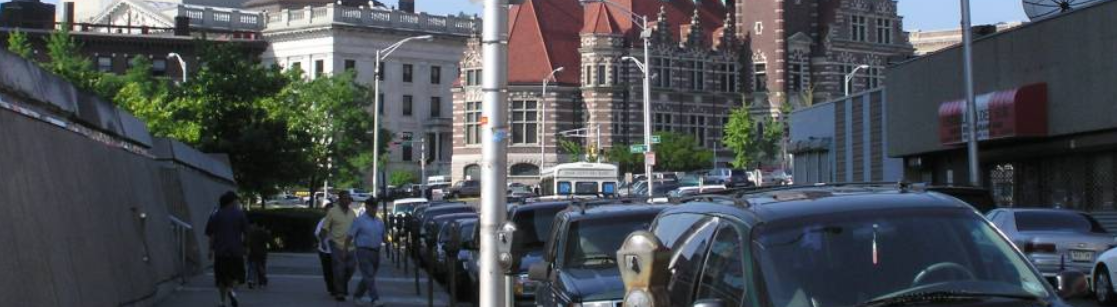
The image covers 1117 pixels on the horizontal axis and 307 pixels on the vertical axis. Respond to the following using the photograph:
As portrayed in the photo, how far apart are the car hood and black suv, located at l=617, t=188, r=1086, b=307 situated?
195 inches

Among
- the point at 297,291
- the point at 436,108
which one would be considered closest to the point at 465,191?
the point at 436,108

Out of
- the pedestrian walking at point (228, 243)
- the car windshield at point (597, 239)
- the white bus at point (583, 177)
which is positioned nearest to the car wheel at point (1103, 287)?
the car windshield at point (597, 239)

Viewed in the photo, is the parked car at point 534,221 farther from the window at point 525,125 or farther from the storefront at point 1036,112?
the window at point 525,125

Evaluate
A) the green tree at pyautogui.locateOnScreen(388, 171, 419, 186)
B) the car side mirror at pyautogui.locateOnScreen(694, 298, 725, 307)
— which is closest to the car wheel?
the car side mirror at pyautogui.locateOnScreen(694, 298, 725, 307)

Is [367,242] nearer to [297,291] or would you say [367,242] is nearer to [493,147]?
[297,291]

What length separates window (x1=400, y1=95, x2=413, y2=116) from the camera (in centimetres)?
11862

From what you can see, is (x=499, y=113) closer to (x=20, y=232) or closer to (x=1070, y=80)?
(x=20, y=232)

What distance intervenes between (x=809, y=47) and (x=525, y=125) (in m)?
19.8

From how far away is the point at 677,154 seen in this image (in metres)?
99.9

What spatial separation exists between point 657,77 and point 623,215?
87.6 m

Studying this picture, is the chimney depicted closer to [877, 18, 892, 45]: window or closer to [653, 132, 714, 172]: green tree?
[653, 132, 714, 172]: green tree

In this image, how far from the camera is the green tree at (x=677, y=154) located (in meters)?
99.8

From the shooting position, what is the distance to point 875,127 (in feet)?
163

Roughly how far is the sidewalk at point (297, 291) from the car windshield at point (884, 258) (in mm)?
14703
